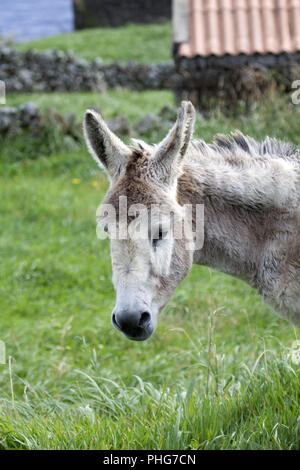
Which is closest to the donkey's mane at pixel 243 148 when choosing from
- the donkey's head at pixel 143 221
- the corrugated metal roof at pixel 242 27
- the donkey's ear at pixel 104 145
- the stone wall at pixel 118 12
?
the donkey's head at pixel 143 221

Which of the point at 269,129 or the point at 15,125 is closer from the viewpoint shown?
the point at 269,129

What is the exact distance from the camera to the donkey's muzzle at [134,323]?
2385 millimetres

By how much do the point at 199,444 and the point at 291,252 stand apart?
3.64 feet

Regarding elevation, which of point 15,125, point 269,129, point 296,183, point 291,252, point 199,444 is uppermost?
point 15,125

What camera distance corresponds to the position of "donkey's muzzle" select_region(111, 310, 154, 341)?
2385 mm

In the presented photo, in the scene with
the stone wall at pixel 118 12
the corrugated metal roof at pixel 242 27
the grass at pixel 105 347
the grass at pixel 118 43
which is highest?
A: the stone wall at pixel 118 12

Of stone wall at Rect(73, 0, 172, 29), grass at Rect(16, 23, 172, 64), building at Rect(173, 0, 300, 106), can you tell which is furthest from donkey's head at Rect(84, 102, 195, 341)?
stone wall at Rect(73, 0, 172, 29)

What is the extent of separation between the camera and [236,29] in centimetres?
959

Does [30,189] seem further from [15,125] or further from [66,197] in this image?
[15,125]

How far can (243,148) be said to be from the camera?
3.18 metres

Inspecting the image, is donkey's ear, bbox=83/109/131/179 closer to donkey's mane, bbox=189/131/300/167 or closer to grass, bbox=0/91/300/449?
donkey's mane, bbox=189/131/300/167

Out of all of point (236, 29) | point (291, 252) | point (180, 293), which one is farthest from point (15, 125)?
point (291, 252)

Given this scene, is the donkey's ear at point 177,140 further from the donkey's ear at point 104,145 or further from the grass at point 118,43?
the grass at point 118,43

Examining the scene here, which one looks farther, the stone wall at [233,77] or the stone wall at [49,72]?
the stone wall at [49,72]
